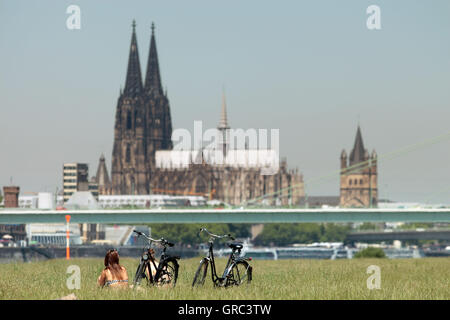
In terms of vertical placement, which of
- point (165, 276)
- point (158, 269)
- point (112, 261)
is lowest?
point (165, 276)

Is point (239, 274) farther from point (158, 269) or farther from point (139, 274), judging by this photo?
point (139, 274)

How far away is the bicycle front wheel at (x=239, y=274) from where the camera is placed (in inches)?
755

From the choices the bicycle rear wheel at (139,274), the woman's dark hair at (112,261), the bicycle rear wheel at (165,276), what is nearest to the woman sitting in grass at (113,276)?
the woman's dark hair at (112,261)

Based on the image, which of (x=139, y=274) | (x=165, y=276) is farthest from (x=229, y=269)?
(x=139, y=274)

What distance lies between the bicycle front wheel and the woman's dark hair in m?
2.00

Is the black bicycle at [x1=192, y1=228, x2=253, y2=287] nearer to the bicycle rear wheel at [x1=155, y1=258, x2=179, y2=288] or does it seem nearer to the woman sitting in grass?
the bicycle rear wheel at [x1=155, y1=258, x2=179, y2=288]

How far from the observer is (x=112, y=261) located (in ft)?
60.9

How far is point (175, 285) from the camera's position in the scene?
1919 centimetres

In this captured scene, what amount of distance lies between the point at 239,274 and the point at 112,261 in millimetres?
2525

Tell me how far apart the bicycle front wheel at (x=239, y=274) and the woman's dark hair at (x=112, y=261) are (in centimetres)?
200

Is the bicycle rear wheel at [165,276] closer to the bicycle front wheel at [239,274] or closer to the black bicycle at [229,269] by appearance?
the black bicycle at [229,269]

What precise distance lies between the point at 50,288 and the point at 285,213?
228 ft

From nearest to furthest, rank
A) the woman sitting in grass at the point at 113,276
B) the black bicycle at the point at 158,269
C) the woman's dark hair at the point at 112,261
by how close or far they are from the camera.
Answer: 1. the woman's dark hair at the point at 112,261
2. the woman sitting in grass at the point at 113,276
3. the black bicycle at the point at 158,269
